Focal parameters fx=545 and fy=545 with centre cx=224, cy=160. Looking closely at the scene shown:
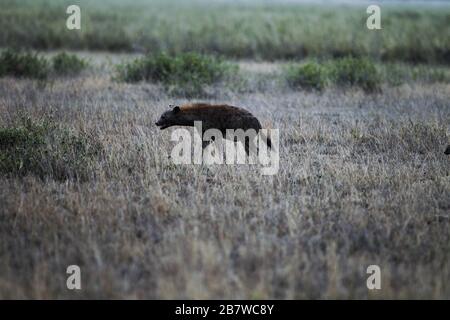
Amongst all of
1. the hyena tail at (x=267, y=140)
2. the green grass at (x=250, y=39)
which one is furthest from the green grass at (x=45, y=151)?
the green grass at (x=250, y=39)

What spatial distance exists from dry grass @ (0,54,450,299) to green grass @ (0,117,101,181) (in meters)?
0.22

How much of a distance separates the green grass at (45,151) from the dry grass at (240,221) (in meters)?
0.22

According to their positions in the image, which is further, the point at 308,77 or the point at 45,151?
the point at 308,77

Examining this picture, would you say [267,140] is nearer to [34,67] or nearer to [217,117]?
[217,117]

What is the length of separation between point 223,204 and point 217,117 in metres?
1.78

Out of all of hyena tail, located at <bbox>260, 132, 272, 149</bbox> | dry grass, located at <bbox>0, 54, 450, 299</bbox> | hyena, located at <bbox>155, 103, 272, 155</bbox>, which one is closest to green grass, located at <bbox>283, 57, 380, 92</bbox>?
dry grass, located at <bbox>0, 54, 450, 299</bbox>

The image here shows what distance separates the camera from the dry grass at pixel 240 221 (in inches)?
176

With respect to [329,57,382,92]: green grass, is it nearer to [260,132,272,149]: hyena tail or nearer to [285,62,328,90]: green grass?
[285,62,328,90]: green grass

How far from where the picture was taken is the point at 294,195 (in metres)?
6.50

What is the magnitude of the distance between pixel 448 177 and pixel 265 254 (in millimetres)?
3518

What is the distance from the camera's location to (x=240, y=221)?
5582 mm

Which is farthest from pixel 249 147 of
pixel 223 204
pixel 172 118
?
pixel 223 204

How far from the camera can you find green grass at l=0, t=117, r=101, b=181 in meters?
6.97
